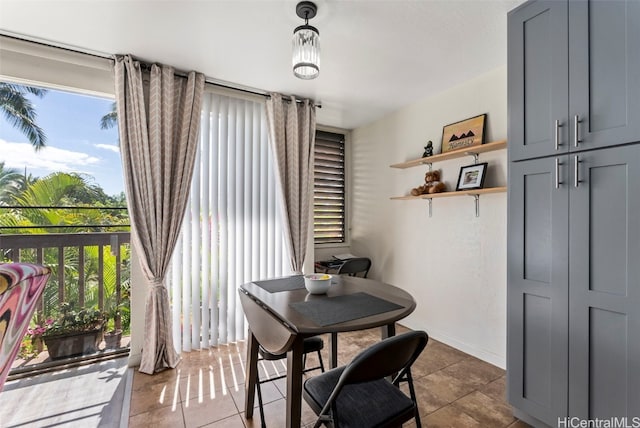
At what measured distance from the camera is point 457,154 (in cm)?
260

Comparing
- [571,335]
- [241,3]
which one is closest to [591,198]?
[571,335]

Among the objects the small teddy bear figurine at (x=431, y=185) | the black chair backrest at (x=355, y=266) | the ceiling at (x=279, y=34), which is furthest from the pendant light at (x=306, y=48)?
the black chair backrest at (x=355, y=266)

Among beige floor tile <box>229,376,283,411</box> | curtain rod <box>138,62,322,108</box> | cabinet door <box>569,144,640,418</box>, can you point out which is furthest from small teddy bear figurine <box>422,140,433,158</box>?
beige floor tile <box>229,376,283,411</box>

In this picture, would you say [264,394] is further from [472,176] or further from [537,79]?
[537,79]

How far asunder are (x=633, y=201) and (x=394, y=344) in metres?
1.25

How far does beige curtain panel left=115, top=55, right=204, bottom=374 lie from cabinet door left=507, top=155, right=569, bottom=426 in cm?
240

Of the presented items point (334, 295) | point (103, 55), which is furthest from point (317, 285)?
point (103, 55)

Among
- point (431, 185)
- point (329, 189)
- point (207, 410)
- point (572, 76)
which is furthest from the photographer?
point (329, 189)

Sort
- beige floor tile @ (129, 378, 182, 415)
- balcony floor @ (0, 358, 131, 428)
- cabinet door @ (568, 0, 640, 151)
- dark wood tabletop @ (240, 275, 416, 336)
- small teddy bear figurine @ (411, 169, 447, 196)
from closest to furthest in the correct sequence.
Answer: dark wood tabletop @ (240, 275, 416, 336), cabinet door @ (568, 0, 640, 151), balcony floor @ (0, 358, 131, 428), beige floor tile @ (129, 378, 182, 415), small teddy bear figurine @ (411, 169, 447, 196)

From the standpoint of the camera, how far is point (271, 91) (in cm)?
289

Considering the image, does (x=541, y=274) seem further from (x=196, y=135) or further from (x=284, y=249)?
(x=196, y=135)

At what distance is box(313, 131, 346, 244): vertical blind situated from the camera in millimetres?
3834

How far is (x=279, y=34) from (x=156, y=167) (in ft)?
4.48

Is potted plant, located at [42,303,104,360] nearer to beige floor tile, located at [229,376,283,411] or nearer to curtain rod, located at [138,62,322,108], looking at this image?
beige floor tile, located at [229,376,283,411]
